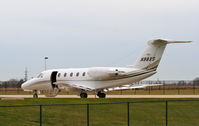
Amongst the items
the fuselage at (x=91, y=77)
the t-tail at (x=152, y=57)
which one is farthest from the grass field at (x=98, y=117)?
the t-tail at (x=152, y=57)

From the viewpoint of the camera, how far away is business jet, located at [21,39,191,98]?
44438 mm

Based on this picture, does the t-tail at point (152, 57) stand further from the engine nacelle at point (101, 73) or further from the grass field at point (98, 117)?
the grass field at point (98, 117)

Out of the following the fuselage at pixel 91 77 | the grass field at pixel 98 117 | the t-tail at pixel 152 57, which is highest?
the t-tail at pixel 152 57

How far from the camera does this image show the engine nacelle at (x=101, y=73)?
44.5 m

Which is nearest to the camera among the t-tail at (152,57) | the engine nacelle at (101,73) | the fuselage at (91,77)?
the fuselage at (91,77)

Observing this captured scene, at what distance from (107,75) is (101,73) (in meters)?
0.72

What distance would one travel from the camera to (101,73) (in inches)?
1785

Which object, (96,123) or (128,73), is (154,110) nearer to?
(96,123)

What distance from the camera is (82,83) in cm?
4703

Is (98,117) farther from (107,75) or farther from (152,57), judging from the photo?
(152,57)

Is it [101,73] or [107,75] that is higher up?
[101,73]

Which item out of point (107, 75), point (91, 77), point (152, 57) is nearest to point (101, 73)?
point (107, 75)

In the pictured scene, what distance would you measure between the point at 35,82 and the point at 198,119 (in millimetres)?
26000

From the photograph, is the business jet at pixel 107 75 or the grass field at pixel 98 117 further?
the business jet at pixel 107 75
